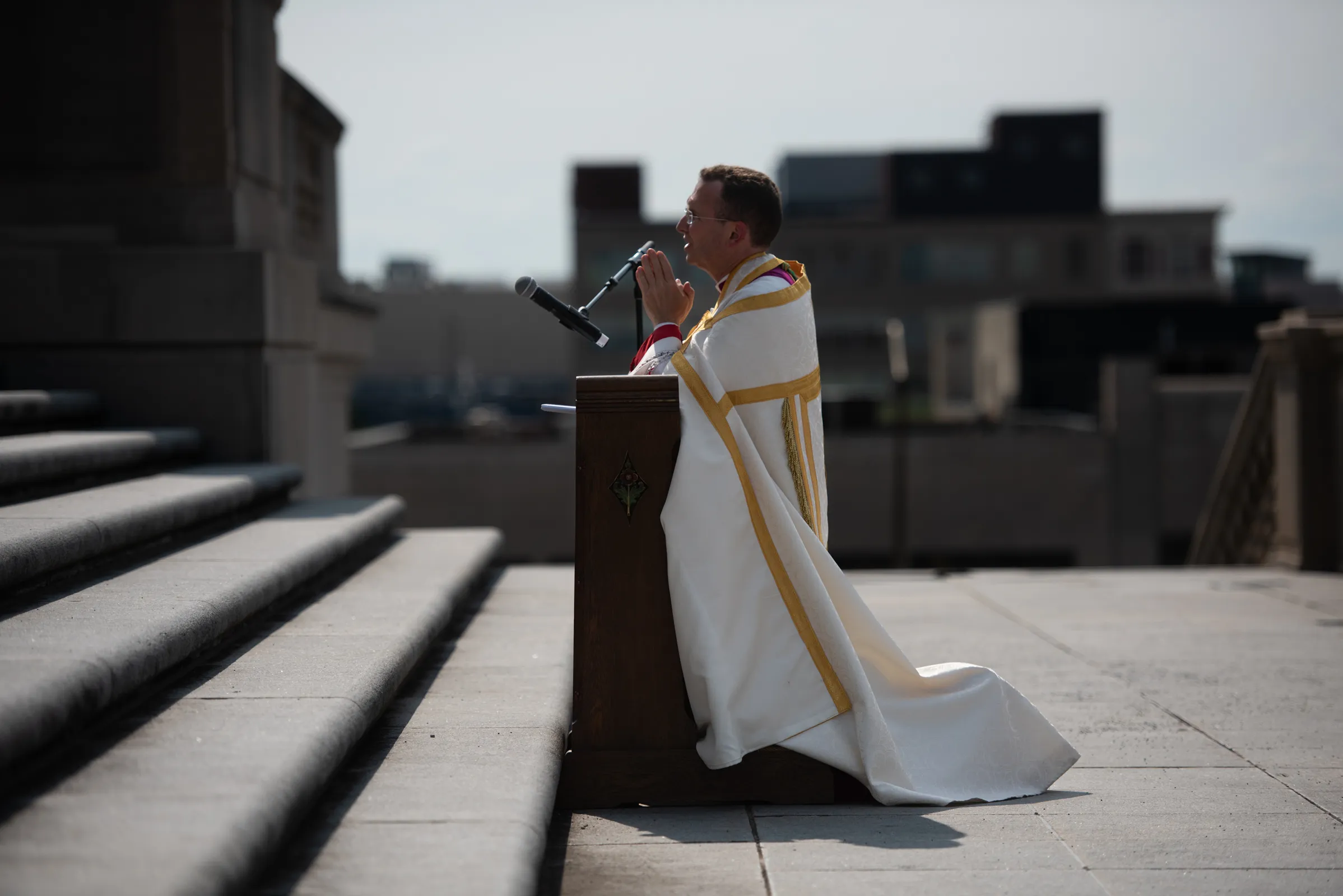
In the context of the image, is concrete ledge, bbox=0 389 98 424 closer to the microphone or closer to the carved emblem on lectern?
the microphone

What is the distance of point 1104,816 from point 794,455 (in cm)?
145

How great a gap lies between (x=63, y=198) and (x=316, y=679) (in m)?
5.30

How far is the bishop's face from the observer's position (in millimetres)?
4332

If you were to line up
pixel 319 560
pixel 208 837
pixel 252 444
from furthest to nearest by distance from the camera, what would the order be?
pixel 252 444 → pixel 319 560 → pixel 208 837

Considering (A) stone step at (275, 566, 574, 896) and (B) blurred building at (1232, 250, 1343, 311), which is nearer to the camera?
(A) stone step at (275, 566, 574, 896)

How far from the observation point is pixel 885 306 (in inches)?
2746

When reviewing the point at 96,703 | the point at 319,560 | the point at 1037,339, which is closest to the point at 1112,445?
the point at 1037,339

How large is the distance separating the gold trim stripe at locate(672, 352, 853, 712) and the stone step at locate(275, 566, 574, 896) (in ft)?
2.83

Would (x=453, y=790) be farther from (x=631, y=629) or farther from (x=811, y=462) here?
(x=811, y=462)

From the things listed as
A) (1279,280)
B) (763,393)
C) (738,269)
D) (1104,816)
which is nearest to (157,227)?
(738,269)

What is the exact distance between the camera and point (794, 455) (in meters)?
4.26

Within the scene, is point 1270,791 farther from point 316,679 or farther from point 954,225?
point 954,225

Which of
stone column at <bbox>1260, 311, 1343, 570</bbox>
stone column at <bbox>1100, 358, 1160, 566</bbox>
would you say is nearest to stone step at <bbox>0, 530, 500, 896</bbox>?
stone column at <bbox>1260, 311, 1343, 570</bbox>

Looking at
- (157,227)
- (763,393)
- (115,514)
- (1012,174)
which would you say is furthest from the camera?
(1012,174)
